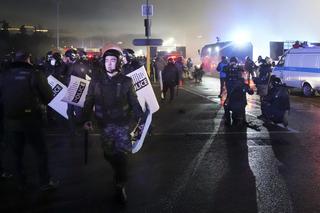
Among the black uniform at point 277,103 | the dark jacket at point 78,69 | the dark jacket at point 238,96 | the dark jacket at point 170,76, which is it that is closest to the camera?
the dark jacket at point 78,69

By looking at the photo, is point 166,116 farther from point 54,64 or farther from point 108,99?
point 108,99

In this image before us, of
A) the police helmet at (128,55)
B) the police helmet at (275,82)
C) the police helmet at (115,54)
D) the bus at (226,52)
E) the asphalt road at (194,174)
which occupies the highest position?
the bus at (226,52)

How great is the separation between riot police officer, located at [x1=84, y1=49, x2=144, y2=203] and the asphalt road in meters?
0.69

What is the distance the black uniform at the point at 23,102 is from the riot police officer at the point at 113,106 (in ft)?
2.67

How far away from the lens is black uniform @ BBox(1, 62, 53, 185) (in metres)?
5.98

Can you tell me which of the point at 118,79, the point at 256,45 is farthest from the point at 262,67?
the point at 256,45

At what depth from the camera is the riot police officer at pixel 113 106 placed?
544 cm

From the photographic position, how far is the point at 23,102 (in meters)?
6.00

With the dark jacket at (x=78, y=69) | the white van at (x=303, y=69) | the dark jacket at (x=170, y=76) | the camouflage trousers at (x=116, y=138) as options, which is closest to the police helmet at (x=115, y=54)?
the camouflage trousers at (x=116, y=138)

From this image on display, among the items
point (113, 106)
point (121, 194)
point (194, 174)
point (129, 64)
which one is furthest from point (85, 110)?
point (129, 64)

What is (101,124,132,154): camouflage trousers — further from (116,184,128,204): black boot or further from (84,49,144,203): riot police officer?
(116,184,128,204): black boot

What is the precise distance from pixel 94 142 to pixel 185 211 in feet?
15.3

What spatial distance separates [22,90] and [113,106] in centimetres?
130

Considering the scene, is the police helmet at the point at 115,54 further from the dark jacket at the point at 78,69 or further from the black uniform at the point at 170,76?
the black uniform at the point at 170,76
